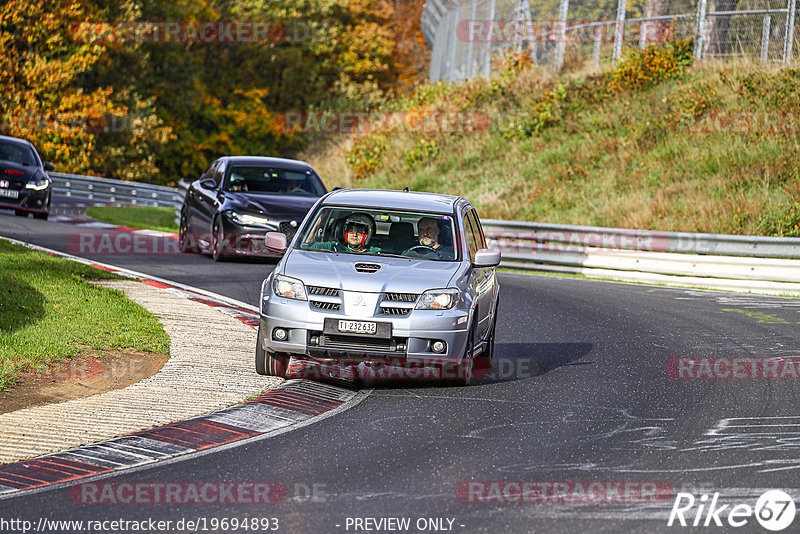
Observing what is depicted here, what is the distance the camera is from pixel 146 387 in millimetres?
9266

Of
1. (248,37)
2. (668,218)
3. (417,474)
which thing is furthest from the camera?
(248,37)

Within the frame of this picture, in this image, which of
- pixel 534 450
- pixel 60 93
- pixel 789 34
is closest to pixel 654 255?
pixel 789 34

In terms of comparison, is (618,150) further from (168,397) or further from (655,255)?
(168,397)

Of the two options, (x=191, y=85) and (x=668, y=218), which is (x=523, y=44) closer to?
(x=668, y=218)

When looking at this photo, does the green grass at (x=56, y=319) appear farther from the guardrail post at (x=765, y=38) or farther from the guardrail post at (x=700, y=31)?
the guardrail post at (x=700, y=31)

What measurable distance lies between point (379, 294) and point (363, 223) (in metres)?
1.44

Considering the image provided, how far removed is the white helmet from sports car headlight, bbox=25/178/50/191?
608 inches

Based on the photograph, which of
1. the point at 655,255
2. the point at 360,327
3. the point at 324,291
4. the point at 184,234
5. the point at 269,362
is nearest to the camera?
the point at 360,327

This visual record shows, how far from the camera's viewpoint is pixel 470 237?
11.2m

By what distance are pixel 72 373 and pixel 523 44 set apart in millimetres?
30333

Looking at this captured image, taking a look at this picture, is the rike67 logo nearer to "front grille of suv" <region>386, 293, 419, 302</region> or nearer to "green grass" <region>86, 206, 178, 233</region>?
"front grille of suv" <region>386, 293, 419, 302</region>

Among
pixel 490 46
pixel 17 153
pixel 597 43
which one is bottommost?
pixel 17 153

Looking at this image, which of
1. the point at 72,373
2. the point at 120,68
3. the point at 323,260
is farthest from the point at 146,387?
the point at 120,68

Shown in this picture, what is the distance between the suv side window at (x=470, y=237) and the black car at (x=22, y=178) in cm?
1510
